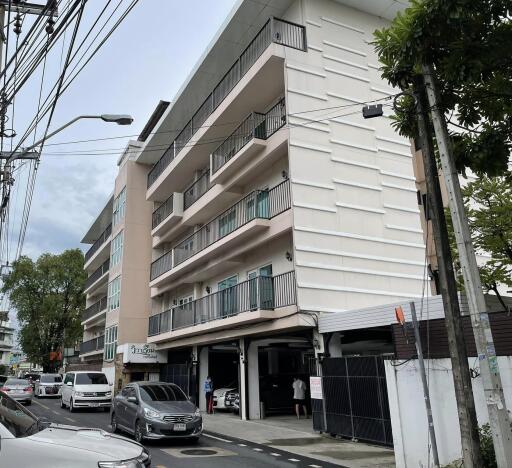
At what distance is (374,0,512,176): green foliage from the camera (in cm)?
694

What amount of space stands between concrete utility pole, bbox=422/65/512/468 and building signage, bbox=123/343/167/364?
24.5m

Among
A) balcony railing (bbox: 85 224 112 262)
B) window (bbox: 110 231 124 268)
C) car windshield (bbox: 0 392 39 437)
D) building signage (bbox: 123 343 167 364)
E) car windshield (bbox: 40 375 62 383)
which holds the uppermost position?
balcony railing (bbox: 85 224 112 262)

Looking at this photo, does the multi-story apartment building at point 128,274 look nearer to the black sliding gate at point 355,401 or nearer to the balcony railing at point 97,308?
the balcony railing at point 97,308

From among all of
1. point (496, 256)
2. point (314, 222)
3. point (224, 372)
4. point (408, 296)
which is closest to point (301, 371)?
point (224, 372)

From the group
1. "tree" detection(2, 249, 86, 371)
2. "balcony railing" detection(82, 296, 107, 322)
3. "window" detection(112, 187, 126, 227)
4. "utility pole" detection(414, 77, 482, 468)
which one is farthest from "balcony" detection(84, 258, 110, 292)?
"utility pole" detection(414, 77, 482, 468)

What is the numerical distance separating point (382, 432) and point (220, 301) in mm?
9794

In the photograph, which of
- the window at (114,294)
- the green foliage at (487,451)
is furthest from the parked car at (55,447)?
the window at (114,294)

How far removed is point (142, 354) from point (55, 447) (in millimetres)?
25264

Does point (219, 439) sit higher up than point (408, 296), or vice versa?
point (408, 296)

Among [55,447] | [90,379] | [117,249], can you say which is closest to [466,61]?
[55,447]

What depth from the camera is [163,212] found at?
2858cm

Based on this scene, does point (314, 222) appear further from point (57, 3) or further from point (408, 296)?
point (57, 3)

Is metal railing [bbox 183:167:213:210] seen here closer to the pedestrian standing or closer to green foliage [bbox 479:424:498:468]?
the pedestrian standing

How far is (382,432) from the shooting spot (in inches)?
Answer: 464
